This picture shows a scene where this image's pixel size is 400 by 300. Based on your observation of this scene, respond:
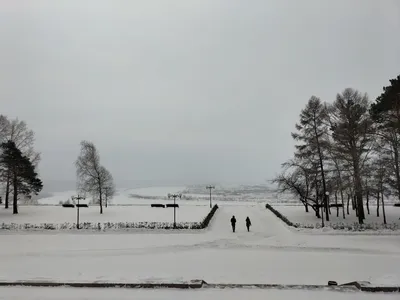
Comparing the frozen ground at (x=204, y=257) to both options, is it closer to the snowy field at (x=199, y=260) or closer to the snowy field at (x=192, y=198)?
the snowy field at (x=199, y=260)

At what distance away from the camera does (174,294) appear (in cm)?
1201

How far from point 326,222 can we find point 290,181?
264 inches

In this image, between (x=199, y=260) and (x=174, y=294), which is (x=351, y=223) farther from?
(x=174, y=294)

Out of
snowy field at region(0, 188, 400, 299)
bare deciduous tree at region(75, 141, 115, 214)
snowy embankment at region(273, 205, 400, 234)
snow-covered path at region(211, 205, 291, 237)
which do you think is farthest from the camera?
bare deciduous tree at region(75, 141, 115, 214)

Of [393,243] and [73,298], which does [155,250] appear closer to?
[73,298]

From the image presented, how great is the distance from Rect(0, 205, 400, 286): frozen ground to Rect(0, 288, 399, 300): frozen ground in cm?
134

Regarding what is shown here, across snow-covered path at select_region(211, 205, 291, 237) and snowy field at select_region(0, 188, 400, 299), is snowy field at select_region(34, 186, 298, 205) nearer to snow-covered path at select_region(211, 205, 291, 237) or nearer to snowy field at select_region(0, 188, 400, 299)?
snow-covered path at select_region(211, 205, 291, 237)

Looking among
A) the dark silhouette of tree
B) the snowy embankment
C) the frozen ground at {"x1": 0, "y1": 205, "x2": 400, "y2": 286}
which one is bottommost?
the frozen ground at {"x1": 0, "y1": 205, "x2": 400, "y2": 286}

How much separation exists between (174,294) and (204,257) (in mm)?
7482

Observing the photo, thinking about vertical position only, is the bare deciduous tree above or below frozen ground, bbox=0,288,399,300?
above

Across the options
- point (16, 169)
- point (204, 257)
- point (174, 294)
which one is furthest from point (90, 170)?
point (174, 294)

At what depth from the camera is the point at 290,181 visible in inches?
1479

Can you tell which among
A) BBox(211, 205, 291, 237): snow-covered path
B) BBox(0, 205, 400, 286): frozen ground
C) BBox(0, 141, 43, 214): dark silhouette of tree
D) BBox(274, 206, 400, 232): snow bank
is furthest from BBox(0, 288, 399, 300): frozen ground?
BBox(0, 141, 43, 214): dark silhouette of tree

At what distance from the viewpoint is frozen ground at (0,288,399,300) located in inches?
455
